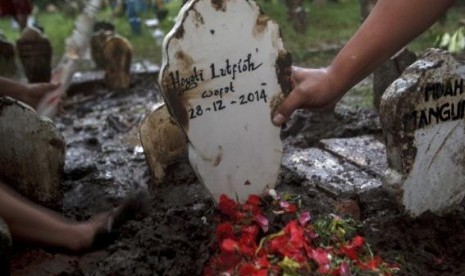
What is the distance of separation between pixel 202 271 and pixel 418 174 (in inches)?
39.8

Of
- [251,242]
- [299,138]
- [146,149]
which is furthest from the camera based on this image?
[299,138]

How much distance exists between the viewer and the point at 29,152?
269cm

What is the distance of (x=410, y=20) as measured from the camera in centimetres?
219

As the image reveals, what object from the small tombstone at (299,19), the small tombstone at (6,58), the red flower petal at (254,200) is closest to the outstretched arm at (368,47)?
the red flower petal at (254,200)

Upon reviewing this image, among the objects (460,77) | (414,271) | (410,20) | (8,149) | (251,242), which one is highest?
(410,20)

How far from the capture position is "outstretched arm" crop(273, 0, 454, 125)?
2.19 metres

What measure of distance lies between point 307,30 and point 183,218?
551 cm

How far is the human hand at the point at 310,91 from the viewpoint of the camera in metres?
2.31

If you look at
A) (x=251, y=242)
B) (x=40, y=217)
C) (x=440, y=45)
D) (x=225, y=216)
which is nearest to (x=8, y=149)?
(x=40, y=217)

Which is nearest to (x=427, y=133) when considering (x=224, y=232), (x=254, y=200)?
(x=254, y=200)

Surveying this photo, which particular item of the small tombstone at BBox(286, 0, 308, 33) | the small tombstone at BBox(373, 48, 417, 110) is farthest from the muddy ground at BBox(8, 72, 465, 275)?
the small tombstone at BBox(286, 0, 308, 33)

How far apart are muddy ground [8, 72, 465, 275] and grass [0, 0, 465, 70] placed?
240cm

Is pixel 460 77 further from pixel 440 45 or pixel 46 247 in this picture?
pixel 440 45

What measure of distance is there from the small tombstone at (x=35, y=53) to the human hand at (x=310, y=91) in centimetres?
330
